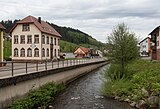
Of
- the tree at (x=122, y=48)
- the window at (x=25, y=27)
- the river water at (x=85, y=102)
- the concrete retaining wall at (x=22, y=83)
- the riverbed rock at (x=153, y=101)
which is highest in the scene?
the window at (x=25, y=27)

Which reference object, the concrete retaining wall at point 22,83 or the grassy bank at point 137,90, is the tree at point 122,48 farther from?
the concrete retaining wall at point 22,83

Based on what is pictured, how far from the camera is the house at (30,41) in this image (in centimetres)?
4741

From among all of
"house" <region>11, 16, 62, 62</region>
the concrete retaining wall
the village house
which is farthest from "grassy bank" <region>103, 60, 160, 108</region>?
the village house

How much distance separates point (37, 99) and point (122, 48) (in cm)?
1255

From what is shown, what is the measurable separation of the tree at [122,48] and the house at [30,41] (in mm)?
22628

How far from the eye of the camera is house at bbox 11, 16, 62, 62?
156 ft

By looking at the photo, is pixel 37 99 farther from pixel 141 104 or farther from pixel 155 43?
pixel 155 43

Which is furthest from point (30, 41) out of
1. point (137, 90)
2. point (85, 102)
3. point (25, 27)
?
point (137, 90)

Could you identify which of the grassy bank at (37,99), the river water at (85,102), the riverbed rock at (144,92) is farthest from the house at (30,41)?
the riverbed rock at (144,92)

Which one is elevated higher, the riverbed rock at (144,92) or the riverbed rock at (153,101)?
the riverbed rock at (144,92)

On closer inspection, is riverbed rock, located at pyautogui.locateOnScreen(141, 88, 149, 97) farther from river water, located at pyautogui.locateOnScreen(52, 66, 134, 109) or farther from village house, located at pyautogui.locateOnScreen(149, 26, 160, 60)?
village house, located at pyautogui.locateOnScreen(149, 26, 160, 60)

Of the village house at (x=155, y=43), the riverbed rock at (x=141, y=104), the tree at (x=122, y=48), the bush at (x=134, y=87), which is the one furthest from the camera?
the village house at (x=155, y=43)

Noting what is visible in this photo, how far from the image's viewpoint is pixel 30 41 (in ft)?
159

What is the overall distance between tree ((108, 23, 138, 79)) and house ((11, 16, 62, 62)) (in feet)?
74.2
